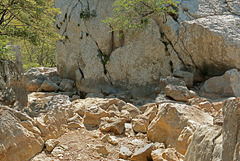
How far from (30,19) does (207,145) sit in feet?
24.4

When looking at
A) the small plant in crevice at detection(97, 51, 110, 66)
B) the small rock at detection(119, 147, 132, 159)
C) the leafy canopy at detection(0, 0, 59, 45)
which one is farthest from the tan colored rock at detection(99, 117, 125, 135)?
the small plant in crevice at detection(97, 51, 110, 66)

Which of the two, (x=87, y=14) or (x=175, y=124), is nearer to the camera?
(x=175, y=124)

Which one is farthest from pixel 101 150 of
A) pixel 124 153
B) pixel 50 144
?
pixel 50 144

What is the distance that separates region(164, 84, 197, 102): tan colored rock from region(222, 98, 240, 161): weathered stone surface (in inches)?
239

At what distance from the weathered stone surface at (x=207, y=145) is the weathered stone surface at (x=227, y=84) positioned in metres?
7.12

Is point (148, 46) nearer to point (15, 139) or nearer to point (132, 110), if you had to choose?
point (132, 110)

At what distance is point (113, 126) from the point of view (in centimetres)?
470

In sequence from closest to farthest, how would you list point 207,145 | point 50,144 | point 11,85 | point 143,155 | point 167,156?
point 207,145, point 167,156, point 143,155, point 50,144, point 11,85

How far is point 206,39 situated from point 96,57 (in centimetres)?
685

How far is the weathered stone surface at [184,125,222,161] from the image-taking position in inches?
83.6

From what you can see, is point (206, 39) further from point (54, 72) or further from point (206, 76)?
point (54, 72)

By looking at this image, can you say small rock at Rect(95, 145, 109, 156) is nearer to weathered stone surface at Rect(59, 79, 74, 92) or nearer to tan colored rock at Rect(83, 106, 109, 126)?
tan colored rock at Rect(83, 106, 109, 126)

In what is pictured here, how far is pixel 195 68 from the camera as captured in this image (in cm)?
1055

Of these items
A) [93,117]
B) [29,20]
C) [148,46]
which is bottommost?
[93,117]
